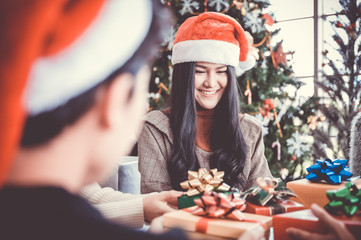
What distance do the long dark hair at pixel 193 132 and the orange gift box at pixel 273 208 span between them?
51 centimetres

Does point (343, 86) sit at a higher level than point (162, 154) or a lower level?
higher

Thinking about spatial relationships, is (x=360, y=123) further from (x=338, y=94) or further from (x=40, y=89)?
(x=338, y=94)

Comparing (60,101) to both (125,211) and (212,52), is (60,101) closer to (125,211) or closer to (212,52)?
(125,211)

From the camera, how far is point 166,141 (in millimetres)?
1370

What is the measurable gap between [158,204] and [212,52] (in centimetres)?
69

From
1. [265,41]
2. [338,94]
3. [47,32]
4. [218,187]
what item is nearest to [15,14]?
[47,32]

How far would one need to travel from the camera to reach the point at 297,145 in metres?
2.79

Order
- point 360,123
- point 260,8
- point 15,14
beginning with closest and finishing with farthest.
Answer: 1. point 15,14
2. point 360,123
3. point 260,8

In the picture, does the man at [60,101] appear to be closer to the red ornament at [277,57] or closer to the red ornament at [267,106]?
the red ornament at [267,106]

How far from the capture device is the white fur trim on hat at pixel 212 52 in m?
1.28

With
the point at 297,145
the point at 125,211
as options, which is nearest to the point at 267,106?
the point at 297,145

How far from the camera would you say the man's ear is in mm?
281

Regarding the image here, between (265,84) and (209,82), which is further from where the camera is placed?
(265,84)

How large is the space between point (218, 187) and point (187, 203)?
87 millimetres
